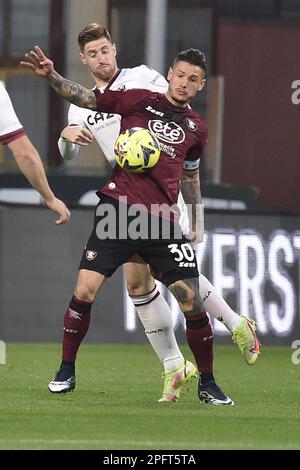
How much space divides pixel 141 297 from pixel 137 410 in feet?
3.35

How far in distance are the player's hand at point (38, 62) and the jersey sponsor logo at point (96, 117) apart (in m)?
1.28

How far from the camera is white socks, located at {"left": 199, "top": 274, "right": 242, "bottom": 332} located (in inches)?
434

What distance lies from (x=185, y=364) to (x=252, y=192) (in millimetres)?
12135

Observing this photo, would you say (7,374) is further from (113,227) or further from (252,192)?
(252,192)

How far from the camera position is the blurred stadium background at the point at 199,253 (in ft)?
31.2

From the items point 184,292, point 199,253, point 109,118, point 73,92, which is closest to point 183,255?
point 184,292

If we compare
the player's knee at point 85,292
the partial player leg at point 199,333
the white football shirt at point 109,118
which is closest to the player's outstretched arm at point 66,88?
the white football shirt at point 109,118

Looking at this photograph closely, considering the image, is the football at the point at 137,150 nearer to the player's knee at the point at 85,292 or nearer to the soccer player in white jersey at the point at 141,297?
the soccer player in white jersey at the point at 141,297

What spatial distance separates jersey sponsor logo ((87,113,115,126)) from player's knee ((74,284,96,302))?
4.28ft

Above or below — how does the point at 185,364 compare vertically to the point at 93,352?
above

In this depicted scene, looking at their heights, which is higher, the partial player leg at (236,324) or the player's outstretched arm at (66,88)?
the player's outstretched arm at (66,88)

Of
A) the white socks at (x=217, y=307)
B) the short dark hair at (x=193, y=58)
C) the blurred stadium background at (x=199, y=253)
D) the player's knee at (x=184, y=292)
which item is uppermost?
the short dark hair at (x=193, y=58)
